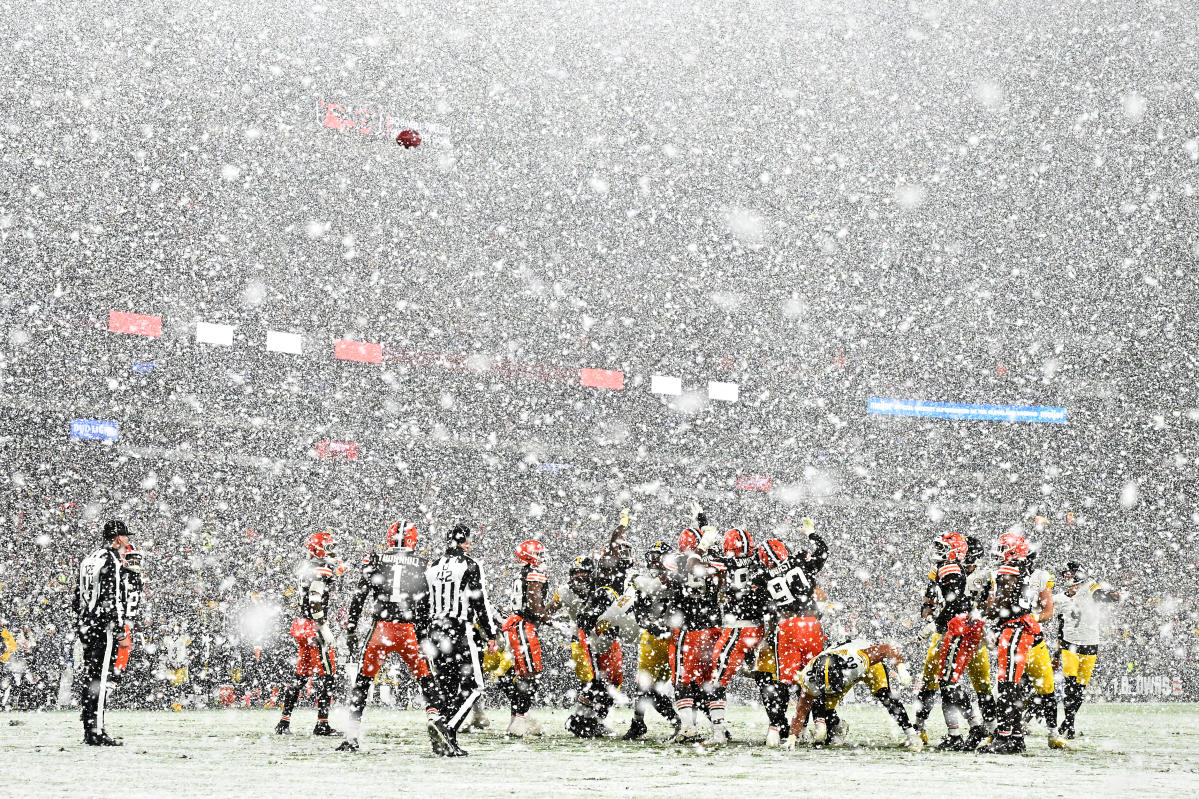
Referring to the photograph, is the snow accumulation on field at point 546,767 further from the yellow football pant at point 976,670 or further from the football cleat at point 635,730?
the yellow football pant at point 976,670

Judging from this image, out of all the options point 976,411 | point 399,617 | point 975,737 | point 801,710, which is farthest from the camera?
point 976,411

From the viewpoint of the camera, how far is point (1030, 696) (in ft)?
33.8

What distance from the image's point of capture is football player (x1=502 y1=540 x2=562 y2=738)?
37.1 feet

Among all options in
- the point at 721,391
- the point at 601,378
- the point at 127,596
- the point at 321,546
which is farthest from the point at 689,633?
the point at 721,391

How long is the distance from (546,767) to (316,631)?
12.6 feet

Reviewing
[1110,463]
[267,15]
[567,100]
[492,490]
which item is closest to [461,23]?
[567,100]

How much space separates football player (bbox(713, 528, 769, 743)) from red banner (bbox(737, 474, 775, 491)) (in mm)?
40183

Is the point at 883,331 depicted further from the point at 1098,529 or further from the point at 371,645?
the point at 371,645

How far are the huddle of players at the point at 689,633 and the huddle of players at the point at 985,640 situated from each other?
0.02 meters

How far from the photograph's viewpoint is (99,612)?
987 centimetres

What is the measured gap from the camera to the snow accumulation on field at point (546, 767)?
23.8ft

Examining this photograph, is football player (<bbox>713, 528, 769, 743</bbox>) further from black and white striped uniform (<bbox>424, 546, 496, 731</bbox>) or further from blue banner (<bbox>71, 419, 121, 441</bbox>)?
blue banner (<bbox>71, 419, 121, 441</bbox>)

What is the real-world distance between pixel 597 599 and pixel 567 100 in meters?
71.2

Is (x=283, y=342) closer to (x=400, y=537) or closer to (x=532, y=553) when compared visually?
(x=532, y=553)
